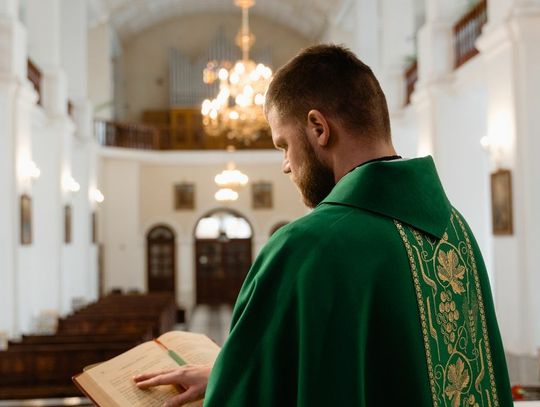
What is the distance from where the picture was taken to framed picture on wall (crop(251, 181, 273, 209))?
2458cm

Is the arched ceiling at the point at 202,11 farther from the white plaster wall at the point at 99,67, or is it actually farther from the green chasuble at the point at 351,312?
the green chasuble at the point at 351,312

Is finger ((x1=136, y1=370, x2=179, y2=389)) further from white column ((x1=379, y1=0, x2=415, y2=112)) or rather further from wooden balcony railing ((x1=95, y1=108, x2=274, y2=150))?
wooden balcony railing ((x1=95, y1=108, x2=274, y2=150))

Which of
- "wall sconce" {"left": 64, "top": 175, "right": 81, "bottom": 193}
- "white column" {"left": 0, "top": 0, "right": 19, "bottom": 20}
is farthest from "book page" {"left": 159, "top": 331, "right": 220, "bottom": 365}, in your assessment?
"wall sconce" {"left": 64, "top": 175, "right": 81, "bottom": 193}

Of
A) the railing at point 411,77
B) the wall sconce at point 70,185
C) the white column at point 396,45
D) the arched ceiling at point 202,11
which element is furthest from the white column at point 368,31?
the wall sconce at point 70,185

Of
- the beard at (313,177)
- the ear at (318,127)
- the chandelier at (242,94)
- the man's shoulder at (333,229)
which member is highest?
the chandelier at (242,94)

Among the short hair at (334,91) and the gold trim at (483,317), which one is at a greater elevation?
the short hair at (334,91)

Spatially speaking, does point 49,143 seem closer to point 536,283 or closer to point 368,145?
point 536,283

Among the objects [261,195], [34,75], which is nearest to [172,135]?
[261,195]

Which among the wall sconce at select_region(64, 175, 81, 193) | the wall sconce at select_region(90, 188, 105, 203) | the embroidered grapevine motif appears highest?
the wall sconce at select_region(64, 175, 81, 193)

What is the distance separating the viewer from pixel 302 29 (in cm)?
2636

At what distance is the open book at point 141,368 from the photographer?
2051 millimetres

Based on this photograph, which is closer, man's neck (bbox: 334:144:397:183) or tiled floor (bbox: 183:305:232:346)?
man's neck (bbox: 334:144:397:183)

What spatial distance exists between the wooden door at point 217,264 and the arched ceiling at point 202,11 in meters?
7.59

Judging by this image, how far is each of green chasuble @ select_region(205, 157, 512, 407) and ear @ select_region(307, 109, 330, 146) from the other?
0.33 ft
